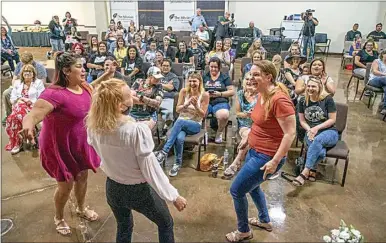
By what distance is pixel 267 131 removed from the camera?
2.02m

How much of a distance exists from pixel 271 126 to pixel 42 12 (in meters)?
13.8

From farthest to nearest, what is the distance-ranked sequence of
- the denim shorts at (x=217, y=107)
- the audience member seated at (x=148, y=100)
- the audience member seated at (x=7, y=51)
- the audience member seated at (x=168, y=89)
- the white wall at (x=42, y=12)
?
the white wall at (x=42, y=12), the audience member seated at (x=7, y=51), the audience member seated at (x=168, y=89), the denim shorts at (x=217, y=107), the audience member seated at (x=148, y=100)

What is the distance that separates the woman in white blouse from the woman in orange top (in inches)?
23.8

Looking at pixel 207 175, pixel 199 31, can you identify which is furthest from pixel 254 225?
pixel 199 31

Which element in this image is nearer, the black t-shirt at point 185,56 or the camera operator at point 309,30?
the black t-shirt at point 185,56

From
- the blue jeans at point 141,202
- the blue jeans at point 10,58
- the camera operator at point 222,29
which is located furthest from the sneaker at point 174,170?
the camera operator at point 222,29

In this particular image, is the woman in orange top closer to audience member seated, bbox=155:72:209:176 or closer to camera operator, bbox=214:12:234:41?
audience member seated, bbox=155:72:209:176

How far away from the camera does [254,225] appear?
2549 millimetres

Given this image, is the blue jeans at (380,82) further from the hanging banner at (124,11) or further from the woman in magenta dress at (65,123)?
the hanging banner at (124,11)

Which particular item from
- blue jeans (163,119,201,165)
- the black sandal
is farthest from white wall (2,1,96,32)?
the black sandal

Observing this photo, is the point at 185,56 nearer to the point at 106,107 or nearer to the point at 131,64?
the point at 131,64

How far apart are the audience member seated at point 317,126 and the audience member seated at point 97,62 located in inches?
137

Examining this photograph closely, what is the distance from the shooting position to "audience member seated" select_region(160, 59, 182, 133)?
4203mm

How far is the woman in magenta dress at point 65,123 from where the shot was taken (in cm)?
197
